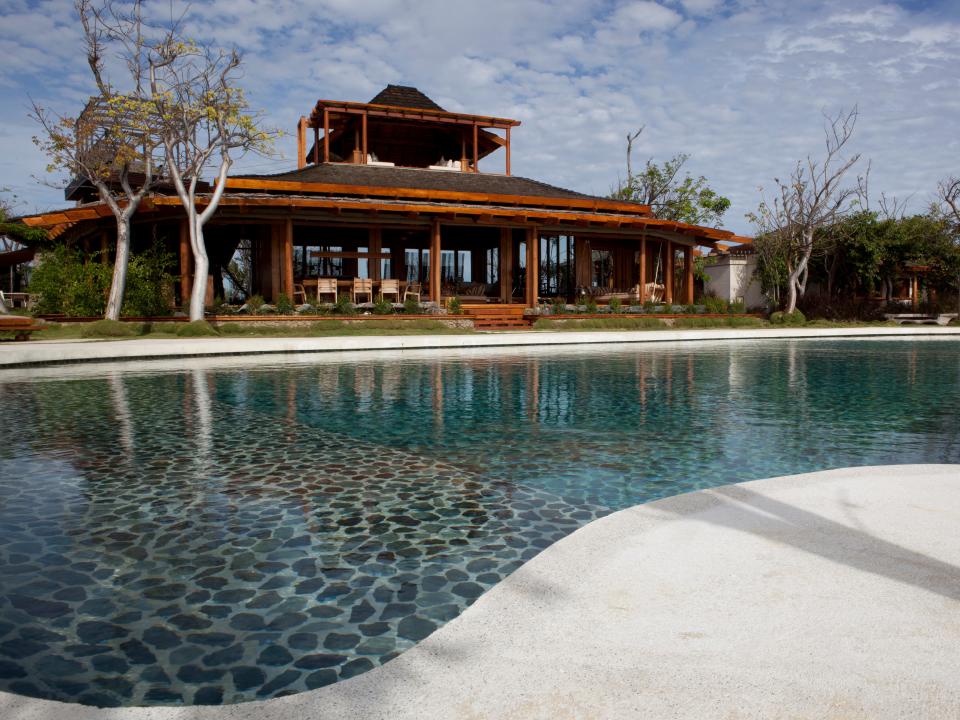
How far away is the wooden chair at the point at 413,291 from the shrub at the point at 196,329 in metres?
6.29

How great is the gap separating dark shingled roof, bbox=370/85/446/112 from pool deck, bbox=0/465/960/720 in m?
26.5

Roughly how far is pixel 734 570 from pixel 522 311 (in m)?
21.0

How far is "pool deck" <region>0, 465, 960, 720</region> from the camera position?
6.01 feet

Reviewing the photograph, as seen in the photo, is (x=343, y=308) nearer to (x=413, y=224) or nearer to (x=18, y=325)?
(x=413, y=224)

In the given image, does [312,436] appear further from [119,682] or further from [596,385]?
[596,385]

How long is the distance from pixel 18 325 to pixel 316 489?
15315mm

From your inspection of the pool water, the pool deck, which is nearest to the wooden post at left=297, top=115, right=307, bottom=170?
the pool water

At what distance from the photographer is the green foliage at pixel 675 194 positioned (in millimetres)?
39531

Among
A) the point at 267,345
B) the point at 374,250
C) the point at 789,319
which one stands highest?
the point at 374,250

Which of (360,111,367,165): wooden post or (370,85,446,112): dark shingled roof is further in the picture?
(370,85,446,112): dark shingled roof

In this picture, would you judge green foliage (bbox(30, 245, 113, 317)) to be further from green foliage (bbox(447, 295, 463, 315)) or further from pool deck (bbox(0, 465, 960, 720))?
pool deck (bbox(0, 465, 960, 720))

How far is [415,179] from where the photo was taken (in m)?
25.5

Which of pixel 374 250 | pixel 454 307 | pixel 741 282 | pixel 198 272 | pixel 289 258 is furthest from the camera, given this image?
pixel 741 282

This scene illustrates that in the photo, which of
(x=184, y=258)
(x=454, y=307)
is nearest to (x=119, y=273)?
(x=184, y=258)
